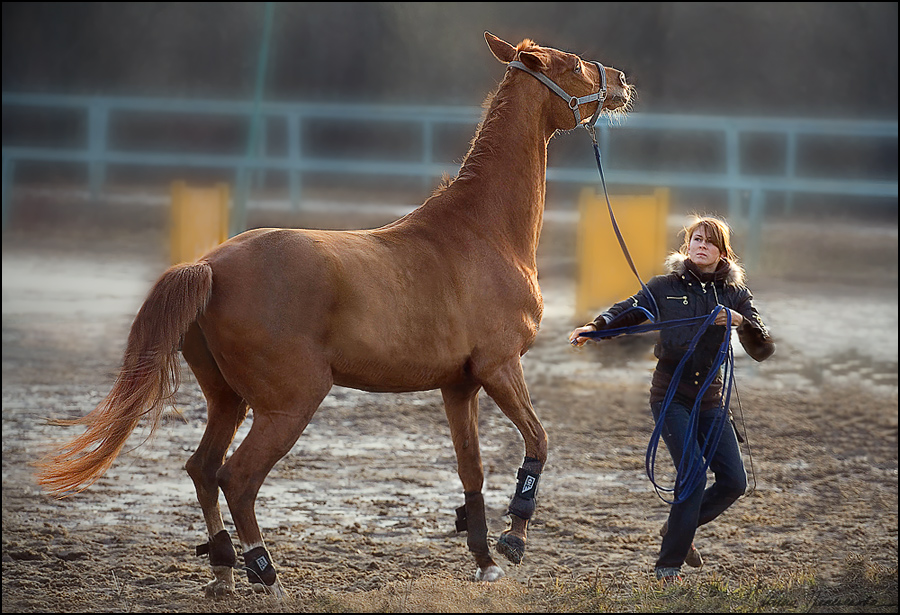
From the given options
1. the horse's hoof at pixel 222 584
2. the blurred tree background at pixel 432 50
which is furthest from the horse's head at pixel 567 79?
the blurred tree background at pixel 432 50

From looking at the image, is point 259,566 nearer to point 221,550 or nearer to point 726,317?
point 221,550

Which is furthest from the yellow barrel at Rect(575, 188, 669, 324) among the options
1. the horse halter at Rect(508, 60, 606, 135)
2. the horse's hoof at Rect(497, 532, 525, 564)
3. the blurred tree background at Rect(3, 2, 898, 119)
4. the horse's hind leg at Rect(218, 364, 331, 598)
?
the blurred tree background at Rect(3, 2, 898, 119)

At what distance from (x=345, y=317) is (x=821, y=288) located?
10.5 meters

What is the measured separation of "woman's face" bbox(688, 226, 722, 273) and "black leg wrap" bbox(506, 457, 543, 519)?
106 cm

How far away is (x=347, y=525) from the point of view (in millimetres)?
5023

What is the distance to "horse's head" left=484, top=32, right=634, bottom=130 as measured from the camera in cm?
427

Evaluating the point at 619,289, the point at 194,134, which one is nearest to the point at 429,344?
the point at 619,289

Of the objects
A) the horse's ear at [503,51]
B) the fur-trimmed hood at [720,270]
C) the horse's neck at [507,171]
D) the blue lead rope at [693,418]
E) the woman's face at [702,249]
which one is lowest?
the blue lead rope at [693,418]

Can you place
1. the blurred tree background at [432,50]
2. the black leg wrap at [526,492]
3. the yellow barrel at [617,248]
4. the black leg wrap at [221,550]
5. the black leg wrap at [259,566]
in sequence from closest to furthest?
the black leg wrap at [259,566]
the black leg wrap at [221,550]
the black leg wrap at [526,492]
the yellow barrel at [617,248]
the blurred tree background at [432,50]

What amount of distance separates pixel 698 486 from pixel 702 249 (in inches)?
36.9

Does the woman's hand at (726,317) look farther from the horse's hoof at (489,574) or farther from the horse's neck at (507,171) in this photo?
the horse's hoof at (489,574)

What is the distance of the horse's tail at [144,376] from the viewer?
11.5 ft

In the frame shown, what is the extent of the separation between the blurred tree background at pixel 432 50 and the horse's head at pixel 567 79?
57.8 feet

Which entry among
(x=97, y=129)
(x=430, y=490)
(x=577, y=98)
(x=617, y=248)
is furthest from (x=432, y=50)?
(x=577, y=98)
